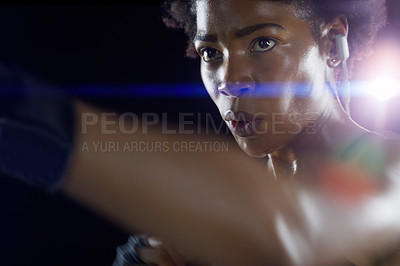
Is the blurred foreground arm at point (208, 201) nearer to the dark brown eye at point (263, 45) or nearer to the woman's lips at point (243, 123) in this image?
the woman's lips at point (243, 123)

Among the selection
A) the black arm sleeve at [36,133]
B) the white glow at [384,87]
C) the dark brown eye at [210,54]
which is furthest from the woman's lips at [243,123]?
the black arm sleeve at [36,133]

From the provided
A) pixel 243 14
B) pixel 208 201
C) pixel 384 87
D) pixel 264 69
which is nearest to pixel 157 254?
pixel 208 201

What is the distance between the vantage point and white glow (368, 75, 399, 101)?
4.08 ft

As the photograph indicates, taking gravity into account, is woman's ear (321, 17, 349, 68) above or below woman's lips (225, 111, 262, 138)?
above

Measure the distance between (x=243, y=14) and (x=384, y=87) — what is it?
481 millimetres

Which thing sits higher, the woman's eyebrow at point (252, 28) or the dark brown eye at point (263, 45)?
the woman's eyebrow at point (252, 28)

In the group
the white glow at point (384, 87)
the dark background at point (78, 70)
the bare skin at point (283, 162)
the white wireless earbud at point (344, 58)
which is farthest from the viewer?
the dark background at point (78, 70)

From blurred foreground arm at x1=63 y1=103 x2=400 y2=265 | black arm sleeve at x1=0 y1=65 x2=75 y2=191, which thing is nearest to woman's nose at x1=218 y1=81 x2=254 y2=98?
blurred foreground arm at x1=63 y1=103 x2=400 y2=265

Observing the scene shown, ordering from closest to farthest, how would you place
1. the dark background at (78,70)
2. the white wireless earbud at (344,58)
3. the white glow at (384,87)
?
the white wireless earbud at (344,58) → the white glow at (384,87) → the dark background at (78,70)

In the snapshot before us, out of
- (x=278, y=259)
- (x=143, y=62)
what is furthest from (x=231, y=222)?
(x=143, y=62)

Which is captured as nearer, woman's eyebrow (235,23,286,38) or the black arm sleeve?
woman's eyebrow (235,23,286,38)

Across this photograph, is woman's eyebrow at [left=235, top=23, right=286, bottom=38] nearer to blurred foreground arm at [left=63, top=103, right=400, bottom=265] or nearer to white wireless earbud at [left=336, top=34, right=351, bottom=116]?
white wireless earbud at [left=336, top=34, right=351, bottom=116]

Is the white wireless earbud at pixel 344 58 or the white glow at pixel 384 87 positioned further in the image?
the white glow at pixel 384 87

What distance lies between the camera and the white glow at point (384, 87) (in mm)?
1244
